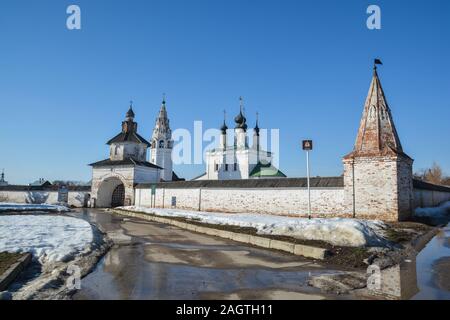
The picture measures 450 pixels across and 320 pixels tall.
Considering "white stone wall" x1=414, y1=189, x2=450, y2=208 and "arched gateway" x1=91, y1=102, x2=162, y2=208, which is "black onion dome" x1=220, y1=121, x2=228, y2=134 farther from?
"white stone wall" x1=414, y1=189, x2=450, y2=208

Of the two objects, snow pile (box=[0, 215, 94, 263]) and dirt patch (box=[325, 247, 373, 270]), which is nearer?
dirt patch (box=[325, 247, 373, 270])

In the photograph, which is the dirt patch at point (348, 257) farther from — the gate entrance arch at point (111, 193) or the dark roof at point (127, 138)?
the dark roof at point (127, 138)

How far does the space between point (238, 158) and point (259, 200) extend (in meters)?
28.6

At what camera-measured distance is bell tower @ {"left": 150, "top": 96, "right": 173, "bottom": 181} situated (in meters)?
53.5

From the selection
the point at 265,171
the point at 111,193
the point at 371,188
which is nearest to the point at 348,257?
the point at 371,188

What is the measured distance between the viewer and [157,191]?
30.4 metres

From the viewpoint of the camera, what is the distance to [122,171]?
34562mm

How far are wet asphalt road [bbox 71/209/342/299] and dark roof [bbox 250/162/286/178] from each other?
36436mm

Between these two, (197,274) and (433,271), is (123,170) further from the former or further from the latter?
(433,271)

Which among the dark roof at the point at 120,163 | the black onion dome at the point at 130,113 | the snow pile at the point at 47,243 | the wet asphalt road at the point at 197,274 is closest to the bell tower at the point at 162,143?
the black onion dome at the point at 130,113

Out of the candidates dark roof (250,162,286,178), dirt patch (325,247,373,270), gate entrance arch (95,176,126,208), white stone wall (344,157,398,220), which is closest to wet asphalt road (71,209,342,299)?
dirt patch (325,247,373,270)

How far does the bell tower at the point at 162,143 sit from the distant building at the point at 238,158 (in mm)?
6627

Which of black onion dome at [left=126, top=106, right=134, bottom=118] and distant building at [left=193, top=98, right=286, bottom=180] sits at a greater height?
black onion dome at [left=126, top=106, right=134, bottom=118]

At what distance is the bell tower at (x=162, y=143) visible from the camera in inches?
2108
